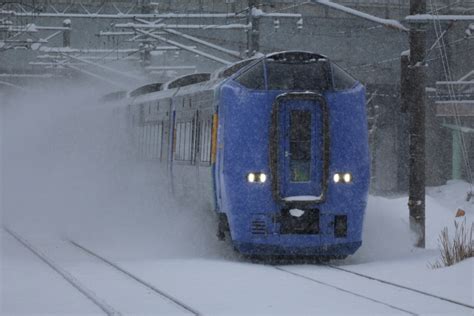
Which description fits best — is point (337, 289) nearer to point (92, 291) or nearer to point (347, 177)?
point (92, 291)

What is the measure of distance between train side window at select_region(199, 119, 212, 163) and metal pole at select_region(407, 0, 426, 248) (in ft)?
12.4

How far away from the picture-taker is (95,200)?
3002 cm

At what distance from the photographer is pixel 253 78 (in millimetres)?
17719

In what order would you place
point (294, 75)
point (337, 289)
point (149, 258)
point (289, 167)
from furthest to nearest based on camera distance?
point (149, 258) → point (294, 75) → point (289, 167) → point (337, 289)

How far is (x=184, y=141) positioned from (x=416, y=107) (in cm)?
389

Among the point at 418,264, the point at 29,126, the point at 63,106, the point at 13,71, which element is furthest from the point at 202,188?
the point at 13,71

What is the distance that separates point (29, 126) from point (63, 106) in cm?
515

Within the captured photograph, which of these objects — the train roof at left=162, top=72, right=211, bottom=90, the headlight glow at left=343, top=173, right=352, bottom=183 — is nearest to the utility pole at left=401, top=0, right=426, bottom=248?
the headlight glow at left=343, top=173, right=352, bottom=183

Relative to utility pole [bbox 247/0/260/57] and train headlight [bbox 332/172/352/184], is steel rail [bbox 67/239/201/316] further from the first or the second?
utility pole [bbox 247/0/260/57]

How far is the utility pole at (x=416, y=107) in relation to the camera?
2048cm

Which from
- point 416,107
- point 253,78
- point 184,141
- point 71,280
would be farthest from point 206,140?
point 71,280

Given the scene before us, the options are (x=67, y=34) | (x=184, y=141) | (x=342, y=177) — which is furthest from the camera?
(x=67, y=34)

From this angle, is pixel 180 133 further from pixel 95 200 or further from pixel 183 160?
pixel 95 200

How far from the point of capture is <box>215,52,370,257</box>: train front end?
1736 centimetres
